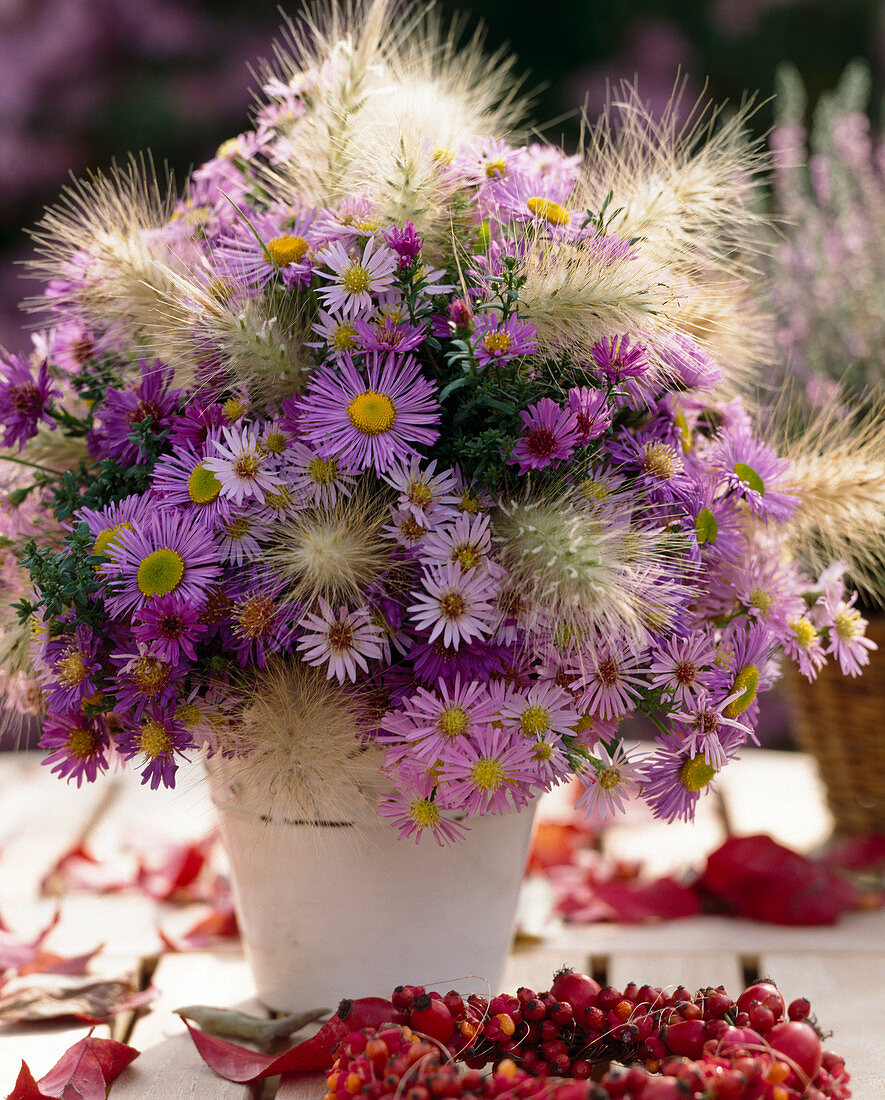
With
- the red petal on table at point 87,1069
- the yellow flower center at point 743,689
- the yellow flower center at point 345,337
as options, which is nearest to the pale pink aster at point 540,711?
the yellow flower center at point 743,689

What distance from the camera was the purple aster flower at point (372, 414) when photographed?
602 millimetres

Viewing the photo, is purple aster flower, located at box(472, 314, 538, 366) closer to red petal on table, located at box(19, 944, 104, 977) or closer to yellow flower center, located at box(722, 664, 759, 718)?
yellow flower center, located at box(722, 664, 759, 718)

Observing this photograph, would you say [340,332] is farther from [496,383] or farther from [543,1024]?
[543,1024]

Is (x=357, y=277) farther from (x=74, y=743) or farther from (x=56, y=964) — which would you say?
(x=56, y=964)

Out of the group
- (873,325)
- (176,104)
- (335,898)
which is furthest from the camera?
(176,104)

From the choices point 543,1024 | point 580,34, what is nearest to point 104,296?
point 543,1024

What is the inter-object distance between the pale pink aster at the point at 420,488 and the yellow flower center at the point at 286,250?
147 mm

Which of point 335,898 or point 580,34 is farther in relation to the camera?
point 580,34

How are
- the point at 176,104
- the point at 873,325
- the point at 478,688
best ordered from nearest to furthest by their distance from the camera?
the point at 478,688
the point at 873,325
the point at 176,104

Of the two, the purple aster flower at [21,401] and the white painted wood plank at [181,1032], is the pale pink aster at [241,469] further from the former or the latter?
the white painted wood plank at [181,1032]

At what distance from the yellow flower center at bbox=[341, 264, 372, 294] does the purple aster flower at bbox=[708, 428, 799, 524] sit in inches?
10.0

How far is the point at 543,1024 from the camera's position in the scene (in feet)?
2.07

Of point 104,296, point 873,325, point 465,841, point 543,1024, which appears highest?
point 873,325

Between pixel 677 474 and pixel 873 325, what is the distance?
0.46 metres
